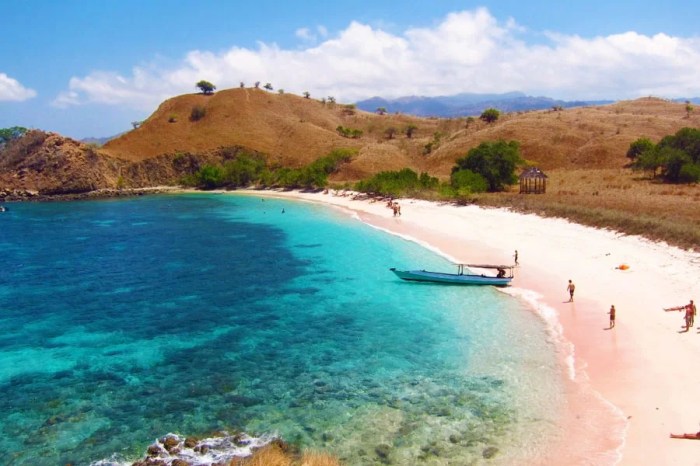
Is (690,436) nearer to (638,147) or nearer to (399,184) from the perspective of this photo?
(399,184)

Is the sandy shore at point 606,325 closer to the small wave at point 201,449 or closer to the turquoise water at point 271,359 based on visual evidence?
the turquoise water at point 271,359

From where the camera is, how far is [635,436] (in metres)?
14.6

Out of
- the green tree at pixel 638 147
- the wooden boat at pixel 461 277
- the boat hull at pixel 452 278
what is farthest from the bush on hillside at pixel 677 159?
the boat hull at pixel 452 278

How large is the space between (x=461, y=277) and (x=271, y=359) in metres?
14.7

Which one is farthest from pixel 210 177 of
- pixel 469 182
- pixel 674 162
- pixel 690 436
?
pixel 690 436

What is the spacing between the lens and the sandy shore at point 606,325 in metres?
14.7

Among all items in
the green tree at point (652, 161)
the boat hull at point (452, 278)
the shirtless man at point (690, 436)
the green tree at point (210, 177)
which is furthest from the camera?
the green tree at point (210, 177)

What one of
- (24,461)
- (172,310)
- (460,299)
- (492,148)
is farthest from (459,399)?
(492,148)

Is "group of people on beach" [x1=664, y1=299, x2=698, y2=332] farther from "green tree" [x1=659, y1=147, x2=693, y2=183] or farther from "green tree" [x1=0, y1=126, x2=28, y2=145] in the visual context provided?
"green tree" [x1=0, y1=126, x2=28, y2=145]

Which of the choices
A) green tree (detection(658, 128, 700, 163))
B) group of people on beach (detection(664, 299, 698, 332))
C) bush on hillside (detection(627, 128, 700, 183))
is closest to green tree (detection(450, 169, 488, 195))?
bush on hillside (detection(627, 128, 700, 183))

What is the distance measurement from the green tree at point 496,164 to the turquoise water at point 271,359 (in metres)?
30.0

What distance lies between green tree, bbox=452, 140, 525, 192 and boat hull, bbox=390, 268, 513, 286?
3881 cm

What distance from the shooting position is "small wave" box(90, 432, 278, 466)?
14.7 meters

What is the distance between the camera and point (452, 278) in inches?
1266
